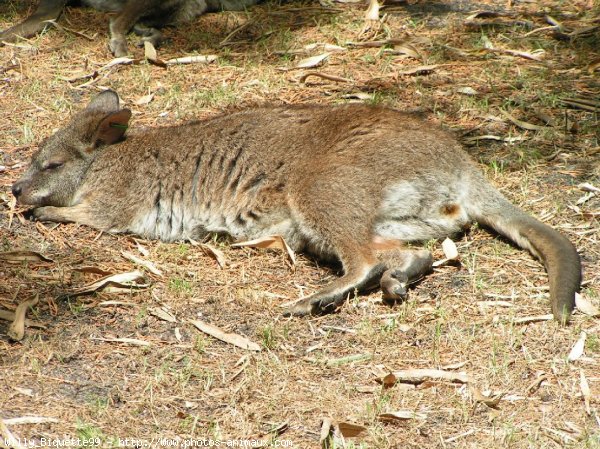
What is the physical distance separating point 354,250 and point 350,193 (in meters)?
0.37

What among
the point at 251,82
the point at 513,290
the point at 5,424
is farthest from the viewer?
the point at 251,82

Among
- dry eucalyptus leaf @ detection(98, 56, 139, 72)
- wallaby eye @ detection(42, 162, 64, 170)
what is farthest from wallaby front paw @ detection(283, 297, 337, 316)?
dry eucalyptus leaf @ detection(98, 56, 139, 72)

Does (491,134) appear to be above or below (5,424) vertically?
below

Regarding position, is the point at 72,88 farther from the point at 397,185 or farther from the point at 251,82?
the point at 397,185

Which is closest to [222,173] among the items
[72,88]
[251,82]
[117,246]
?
[117,246]

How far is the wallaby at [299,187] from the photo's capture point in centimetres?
527

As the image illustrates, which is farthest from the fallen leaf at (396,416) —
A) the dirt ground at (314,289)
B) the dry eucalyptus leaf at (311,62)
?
the dry eucalyptus leaf at (311,62)

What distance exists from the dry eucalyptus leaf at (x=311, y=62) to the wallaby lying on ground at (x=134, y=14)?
58.2 inches

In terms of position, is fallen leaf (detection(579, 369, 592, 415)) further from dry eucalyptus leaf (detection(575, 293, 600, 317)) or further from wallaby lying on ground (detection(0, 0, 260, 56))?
wallaby lying on ground (detection(0, 0, 260, 56))

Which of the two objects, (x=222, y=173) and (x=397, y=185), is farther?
(x=222, y=173)

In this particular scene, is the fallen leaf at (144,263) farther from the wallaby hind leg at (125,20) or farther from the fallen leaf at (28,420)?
the wallaby hind leg at (125,20)

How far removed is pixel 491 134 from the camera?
6.81m

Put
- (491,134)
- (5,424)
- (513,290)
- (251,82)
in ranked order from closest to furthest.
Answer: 1. (5,424)
2. (513,290)
3. (491,134)
4. (251,82)

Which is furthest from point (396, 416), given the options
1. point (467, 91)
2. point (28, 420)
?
point (467, 91)
